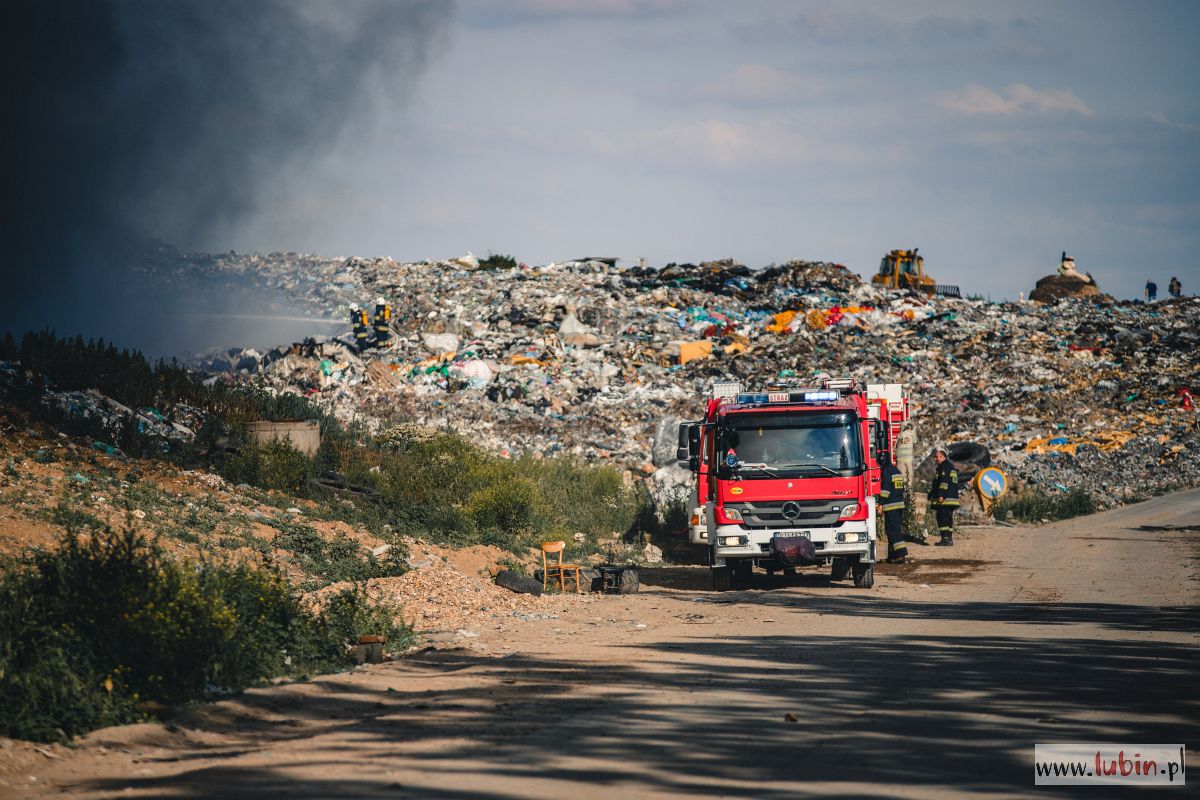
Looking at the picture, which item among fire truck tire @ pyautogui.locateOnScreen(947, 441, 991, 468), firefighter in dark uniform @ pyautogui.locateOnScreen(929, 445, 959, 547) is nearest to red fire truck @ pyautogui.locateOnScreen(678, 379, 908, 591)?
firefighter in dark uniform @ pyautogui.locateOnScreen(929, 445, 959, 547)

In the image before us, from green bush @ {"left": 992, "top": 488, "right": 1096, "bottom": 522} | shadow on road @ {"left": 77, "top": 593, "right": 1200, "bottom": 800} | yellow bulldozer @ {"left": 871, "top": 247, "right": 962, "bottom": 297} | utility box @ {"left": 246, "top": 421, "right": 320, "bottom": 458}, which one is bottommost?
shadow on road @ {"left": 77, "top": 593, "right": 1200, "bottom": 800}

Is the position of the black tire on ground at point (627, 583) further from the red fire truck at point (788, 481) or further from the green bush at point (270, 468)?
the green bush at point (270, 468)

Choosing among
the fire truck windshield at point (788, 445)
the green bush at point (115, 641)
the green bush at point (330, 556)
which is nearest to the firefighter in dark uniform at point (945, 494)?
the fire truck windshield at point (788, 445)

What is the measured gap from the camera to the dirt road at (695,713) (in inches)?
214

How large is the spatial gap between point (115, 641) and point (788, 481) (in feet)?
29.6

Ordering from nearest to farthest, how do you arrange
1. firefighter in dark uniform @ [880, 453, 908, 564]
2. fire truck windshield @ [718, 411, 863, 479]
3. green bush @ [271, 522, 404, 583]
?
green bush @ [271, 522, 404, 583] → fire truck windshield @ [718, 411, 863, 479] → firefighter in dark uniform @ [880, 453, 908, 564]

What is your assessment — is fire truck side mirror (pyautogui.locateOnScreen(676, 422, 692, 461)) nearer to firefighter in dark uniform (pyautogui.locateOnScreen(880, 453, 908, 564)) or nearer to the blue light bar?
the blue light bar

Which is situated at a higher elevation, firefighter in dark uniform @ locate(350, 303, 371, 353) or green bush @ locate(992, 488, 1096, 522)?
firefighter in dark uniform @ locate(350, 303, 371, 353)

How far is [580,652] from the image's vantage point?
9484 mm

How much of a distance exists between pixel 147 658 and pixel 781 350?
29.3 metres

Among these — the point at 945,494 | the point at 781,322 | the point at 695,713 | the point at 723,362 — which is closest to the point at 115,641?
the point at 695,713

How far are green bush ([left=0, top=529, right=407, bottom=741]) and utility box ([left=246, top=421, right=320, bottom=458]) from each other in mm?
8997

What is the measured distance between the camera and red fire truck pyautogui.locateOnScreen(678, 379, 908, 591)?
14086 mm

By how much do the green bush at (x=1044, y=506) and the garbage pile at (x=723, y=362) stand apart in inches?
54.7
